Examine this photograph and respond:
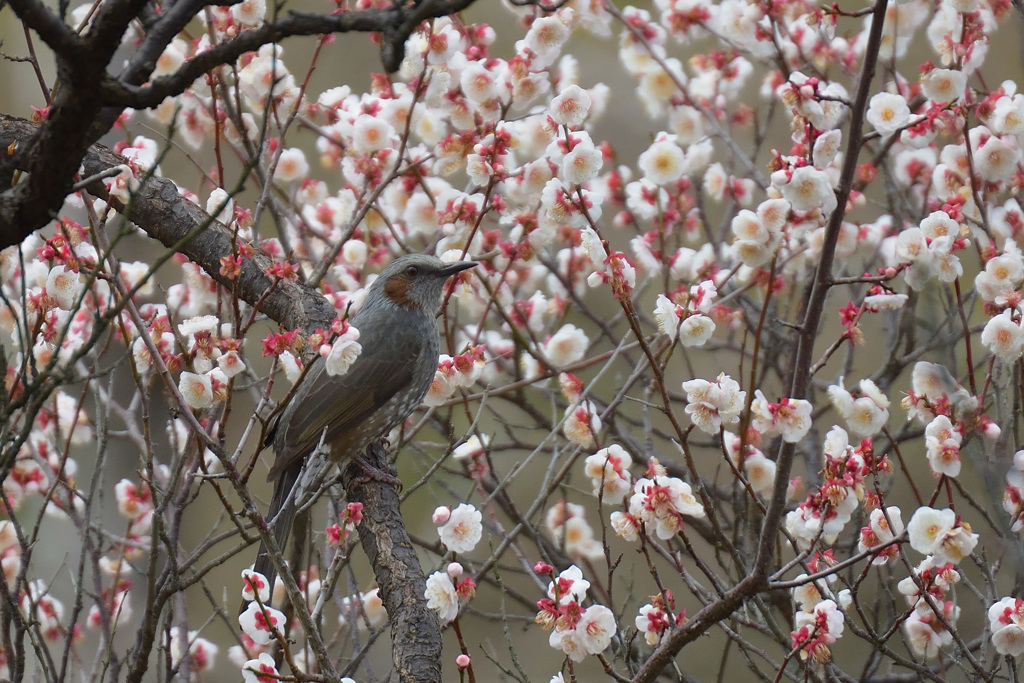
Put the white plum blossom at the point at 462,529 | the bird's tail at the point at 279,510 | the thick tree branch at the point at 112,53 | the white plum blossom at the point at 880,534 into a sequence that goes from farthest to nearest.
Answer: the bird's tail at the point at 279,510 < the white plum blossom at the point at 462,529 < the white plum blossom at the point at 880,534 < the thick tree branch at the point at 112,53

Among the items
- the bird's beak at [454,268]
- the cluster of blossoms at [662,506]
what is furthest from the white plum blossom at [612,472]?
the bird's beak at [454,268]

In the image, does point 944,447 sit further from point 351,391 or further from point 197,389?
point 351,391

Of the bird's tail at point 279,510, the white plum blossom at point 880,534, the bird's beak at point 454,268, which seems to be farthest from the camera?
the bird's beak at point 454,268

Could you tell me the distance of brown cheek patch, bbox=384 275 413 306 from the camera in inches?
134

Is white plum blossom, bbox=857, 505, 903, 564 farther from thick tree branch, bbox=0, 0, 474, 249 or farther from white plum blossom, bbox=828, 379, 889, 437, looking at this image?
thick tree branch, bbox=0, 0, 474, 249

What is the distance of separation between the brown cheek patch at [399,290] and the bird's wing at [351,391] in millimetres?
122

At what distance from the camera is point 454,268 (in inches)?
123

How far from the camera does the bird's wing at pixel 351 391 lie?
3.07 m

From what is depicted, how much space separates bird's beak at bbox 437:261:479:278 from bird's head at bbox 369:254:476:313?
0.02 metres

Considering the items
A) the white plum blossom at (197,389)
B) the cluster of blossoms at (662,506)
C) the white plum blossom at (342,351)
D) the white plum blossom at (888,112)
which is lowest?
the cluster of blossoms at (662,506)

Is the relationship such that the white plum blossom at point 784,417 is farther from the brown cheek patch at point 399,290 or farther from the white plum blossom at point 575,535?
the brown cheek patch at point 399,290

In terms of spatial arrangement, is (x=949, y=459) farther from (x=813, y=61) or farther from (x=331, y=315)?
(x=813, y=61)

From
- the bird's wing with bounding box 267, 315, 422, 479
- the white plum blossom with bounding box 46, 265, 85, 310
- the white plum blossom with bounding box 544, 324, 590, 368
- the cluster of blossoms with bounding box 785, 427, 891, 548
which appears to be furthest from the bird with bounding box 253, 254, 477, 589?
the cluster of blossoms with bounding box 785, 427, 891, 548

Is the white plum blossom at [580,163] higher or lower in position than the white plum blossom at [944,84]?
lower
